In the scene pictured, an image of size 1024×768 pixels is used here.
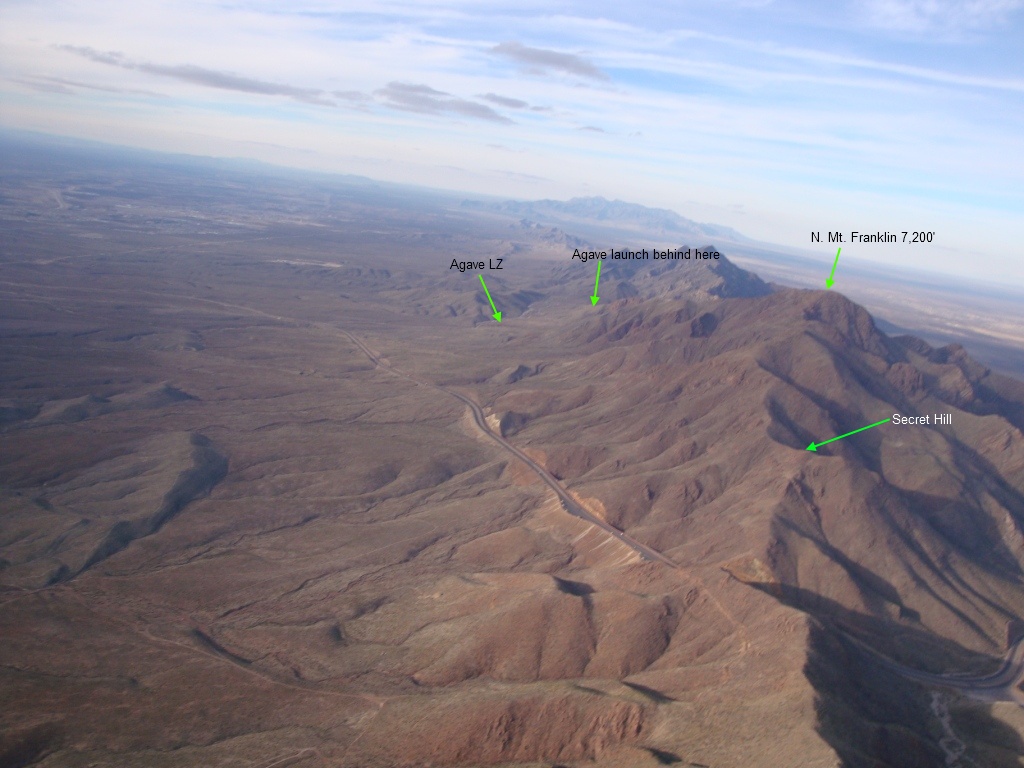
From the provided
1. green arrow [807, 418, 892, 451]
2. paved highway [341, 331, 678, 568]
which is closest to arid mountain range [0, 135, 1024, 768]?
paved highway [341, 331, 678, 568]

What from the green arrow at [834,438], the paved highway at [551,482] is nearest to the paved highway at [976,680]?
the paved highway at [551,482]

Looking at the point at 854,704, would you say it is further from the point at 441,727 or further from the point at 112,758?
the point at 112,758

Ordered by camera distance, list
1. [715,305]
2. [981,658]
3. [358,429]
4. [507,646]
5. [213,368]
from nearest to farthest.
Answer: [507,646] → [981,658] → [358,429] → [213,368] → [715,305]

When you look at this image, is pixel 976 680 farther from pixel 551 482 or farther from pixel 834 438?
pixel 551 482

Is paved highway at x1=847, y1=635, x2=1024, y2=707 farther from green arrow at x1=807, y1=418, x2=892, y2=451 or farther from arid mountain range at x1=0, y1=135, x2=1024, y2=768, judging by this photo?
green arrow at x1=807, y1=418, x2=892, y2=451

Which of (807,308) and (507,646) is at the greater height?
(807,308)

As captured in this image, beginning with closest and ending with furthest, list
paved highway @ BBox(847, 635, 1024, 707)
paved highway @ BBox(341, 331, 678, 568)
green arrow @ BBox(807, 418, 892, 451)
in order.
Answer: paved highway @ BBox(847, 635, 1024, 707) < paved highway @ BBox(341, 331, 678, 568) < green arrow @ BBox(807, 418, 892, 451)

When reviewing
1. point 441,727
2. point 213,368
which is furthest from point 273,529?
point 213,368
